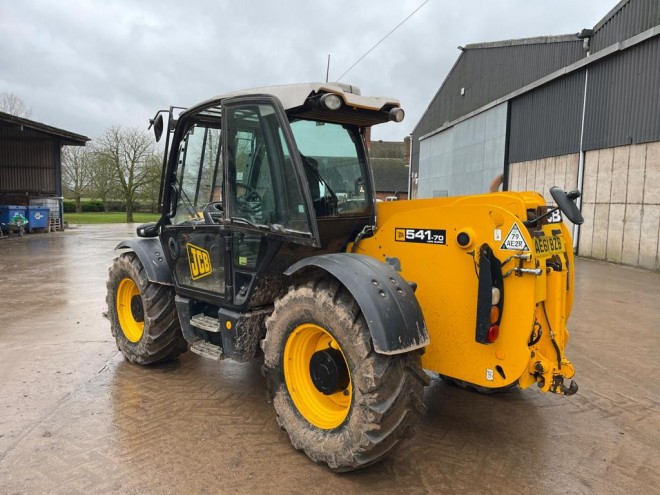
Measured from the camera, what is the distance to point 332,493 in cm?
282

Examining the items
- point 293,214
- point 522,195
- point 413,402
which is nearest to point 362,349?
point 413,402

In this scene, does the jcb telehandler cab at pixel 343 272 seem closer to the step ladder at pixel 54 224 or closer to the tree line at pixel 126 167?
the step ladder at pixel 54 224

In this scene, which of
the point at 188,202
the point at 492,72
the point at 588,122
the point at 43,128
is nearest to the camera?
the point at 188,202

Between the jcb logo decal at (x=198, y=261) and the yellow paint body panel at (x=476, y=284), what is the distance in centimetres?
149

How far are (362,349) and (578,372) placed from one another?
320cm

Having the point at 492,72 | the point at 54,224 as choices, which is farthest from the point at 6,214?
the point at 492,72

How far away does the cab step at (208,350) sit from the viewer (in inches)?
150

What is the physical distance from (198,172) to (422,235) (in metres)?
2.05

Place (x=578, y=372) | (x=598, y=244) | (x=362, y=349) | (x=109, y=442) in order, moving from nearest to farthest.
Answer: (x=362, y=349) → (x=109, y=442) → (x=578, y=372) → (x=598, y=244)

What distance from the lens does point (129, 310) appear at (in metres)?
5.15

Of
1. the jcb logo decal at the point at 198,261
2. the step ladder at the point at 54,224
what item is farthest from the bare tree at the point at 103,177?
the jcb logo decal at the point at 198,261

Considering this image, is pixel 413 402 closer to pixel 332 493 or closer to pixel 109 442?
pixel 332 493

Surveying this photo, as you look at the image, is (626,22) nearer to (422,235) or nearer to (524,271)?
(422,235)

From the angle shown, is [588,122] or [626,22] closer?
[626,22]
